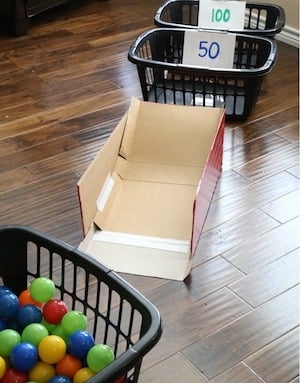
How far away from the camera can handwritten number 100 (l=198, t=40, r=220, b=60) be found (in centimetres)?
202

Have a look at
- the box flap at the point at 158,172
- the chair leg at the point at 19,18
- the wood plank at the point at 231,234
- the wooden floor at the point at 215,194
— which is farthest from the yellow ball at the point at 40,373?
the chair leg at the point at 19,18

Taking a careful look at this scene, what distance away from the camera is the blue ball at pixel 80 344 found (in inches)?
42.4

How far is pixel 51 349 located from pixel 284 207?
0.83 meters

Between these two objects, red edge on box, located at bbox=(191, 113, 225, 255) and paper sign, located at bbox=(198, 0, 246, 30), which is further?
paper sign, located at bbox=(198, 0, 246, 30)

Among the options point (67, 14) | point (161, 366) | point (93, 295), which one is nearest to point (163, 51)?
point (67, 14)

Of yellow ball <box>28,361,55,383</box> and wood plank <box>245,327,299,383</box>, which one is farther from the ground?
yellow ball <box>28,361,55,383</box>

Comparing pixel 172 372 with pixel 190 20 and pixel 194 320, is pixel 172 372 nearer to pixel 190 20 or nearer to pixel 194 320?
pixel 194 320

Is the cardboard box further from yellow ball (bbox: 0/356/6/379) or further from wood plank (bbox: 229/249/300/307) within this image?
yellow ball (bbox: 0/356/6/379)

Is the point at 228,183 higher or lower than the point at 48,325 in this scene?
lower

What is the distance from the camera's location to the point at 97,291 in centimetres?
116

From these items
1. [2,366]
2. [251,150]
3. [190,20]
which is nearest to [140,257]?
[2,366]

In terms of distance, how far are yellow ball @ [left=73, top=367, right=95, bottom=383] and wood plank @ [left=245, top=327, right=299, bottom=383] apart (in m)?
0.36

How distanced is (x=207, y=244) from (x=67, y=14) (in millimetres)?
1745

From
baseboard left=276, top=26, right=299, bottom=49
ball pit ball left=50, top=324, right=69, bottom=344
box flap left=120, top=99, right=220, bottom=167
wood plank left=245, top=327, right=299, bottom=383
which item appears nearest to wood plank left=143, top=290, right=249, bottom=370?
wood plank left=245, top=327, right=299, bottom=383
